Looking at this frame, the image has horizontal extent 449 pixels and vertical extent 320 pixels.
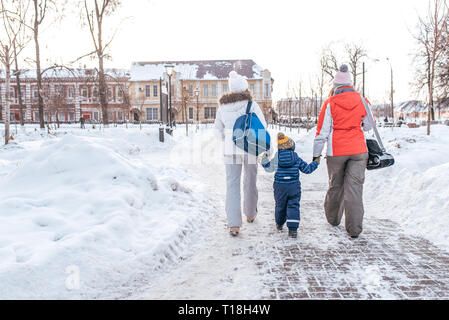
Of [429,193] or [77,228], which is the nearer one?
[77,228]

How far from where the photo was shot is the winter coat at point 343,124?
4645 millimetres

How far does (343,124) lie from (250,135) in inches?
47.4

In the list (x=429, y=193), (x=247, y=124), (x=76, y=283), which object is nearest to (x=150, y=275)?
(x=76, y=283)

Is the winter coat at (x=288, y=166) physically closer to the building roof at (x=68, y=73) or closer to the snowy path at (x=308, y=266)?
the snowy path at (x=308, y=266)

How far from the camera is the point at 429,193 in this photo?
17.9 feet

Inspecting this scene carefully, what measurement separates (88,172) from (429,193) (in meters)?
5.19

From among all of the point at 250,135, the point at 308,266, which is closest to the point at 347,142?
the point at 250,135

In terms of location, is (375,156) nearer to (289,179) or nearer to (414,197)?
(289,179)

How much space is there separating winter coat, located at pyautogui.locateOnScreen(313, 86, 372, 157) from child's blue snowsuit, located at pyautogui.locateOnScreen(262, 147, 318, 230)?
1.09 ft

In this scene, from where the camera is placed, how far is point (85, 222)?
4152 mm

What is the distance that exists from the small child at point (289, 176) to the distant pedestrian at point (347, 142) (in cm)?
31
